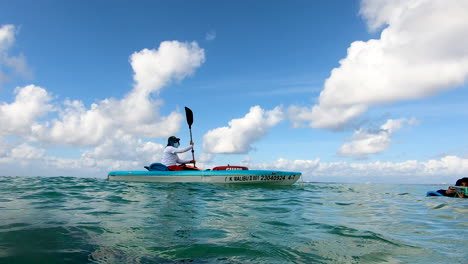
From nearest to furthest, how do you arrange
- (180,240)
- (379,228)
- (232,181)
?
1. (180,240)
2. (379,228)
3. (232,181)

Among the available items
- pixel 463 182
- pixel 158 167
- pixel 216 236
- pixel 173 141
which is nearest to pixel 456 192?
pixel 463 182

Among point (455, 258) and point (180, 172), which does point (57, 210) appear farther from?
point (180, 172)

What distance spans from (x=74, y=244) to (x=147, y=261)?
3.61 ft

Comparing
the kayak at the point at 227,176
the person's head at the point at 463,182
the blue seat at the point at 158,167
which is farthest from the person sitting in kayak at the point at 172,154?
the person's head at the point at 463,182

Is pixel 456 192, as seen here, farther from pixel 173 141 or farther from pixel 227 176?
pixel 173 141

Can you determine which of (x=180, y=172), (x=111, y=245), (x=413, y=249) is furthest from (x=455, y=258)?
(x=180, y=172)

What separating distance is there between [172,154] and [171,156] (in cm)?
12

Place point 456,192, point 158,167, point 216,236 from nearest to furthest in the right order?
point 216,236, point 456,192, point 158,167

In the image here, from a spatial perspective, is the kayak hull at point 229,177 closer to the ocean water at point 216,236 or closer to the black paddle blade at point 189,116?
the black paddle blade at point 189,116

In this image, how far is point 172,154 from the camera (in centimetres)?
1540

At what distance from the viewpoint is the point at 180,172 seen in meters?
14.5

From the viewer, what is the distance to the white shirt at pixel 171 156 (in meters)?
15.1

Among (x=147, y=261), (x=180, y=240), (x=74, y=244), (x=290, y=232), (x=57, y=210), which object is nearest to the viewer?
(x=147, y=261)

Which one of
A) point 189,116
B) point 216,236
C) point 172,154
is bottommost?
point 216,236
